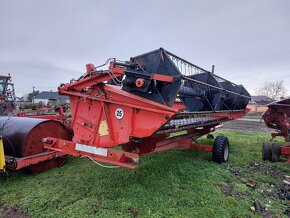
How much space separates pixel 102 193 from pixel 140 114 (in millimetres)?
1509

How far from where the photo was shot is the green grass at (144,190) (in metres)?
3.43

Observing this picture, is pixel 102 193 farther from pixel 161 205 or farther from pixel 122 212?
pixel 161 205

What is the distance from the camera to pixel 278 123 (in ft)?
24.8

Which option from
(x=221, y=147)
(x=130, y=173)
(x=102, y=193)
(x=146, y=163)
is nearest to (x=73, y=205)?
(x=102, y=193)

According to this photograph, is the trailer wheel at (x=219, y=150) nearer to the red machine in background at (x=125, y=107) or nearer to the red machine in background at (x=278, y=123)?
the red machine in background at (x=278, y=123)

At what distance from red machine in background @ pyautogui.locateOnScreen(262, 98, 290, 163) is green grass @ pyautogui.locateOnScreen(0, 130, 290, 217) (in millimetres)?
659

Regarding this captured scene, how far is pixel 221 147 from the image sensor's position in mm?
5898

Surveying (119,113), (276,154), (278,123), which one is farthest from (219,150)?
(119,113)

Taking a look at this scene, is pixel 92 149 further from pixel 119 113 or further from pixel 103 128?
pixel 119 113

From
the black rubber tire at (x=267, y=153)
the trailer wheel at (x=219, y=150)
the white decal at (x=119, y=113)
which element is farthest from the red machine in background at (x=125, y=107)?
the black rubber tire at (x=267, y=153)

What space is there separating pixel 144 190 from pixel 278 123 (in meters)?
5.63

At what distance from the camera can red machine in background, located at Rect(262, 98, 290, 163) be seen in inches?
253

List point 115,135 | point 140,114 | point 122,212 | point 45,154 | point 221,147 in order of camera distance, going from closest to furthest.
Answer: point 122,212 < point 140,114 < point 115,135 < point 45,154 < point 221,147

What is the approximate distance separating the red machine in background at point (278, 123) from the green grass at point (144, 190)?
66 cm
